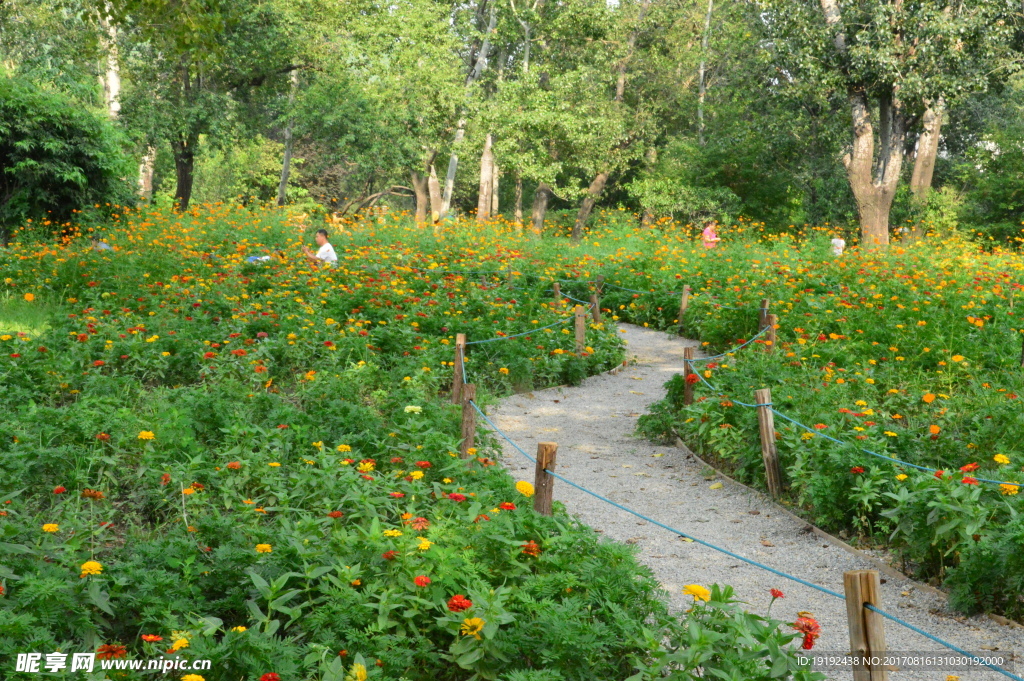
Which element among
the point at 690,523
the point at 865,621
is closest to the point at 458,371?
the point at 690,523

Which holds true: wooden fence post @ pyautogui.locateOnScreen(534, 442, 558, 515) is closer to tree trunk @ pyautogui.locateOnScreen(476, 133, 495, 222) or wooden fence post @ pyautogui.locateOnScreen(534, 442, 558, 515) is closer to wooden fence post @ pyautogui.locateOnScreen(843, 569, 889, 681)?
wooden fence post @ pyautogui.locateOnScreen(843, 569, 889, 681)

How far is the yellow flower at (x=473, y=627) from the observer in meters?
3.27

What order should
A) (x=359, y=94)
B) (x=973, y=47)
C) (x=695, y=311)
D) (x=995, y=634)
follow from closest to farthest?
(x=995, y=634)
(x=695, y=311)
(x=973, y=47)
(x=359, y=94)

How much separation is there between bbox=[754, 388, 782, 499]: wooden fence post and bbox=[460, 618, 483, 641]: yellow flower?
3.52 metres

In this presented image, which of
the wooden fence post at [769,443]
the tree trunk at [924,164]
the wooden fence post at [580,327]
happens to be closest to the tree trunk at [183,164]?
the wooden fence post at [580,327]

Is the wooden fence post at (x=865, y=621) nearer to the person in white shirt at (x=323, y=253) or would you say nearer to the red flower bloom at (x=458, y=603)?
the red flower bloom at (x=458, y=603)

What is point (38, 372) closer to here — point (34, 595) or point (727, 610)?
point (34, 595)

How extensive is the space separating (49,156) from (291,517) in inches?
523

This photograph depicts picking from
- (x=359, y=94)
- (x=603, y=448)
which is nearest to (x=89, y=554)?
(x=603, y=448)

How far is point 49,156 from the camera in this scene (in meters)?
15.1

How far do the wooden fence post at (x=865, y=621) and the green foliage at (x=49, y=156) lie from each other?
1495cm

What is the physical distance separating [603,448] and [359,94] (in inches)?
702

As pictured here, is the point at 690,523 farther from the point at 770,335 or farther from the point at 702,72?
the point at 702,72

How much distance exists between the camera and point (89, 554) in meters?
3.89
